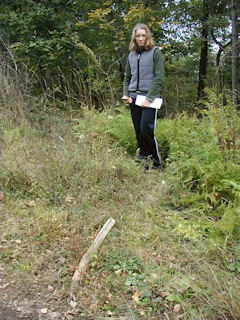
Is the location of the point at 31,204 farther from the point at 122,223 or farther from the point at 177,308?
the point at 177,308

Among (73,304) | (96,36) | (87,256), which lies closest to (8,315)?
(73,304)

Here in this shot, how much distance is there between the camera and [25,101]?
5660 millimetres

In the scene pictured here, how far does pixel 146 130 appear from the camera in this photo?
434cm

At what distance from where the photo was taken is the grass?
7.56 feet

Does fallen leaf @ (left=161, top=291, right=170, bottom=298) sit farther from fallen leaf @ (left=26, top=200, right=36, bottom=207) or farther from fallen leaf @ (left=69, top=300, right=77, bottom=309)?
fallen leaf @ (left=26, top=200, right=36, bottom=207)

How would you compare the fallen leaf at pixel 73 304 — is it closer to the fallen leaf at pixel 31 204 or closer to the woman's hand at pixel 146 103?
the fallen leaf at pixel 31 204

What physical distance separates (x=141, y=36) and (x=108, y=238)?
2751 mm

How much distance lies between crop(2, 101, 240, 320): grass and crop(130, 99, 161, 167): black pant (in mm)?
393

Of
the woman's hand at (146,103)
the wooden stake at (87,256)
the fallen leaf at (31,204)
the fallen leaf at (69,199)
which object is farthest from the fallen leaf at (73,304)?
the woman's hand at (146,103)

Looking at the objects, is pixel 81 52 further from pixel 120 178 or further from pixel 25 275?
pixel 25 275

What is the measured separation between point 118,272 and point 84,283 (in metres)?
0.29

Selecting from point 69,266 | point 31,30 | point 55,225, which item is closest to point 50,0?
point 31,30

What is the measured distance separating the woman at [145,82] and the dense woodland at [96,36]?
1.43 m

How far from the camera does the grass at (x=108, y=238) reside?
90.7 inches
